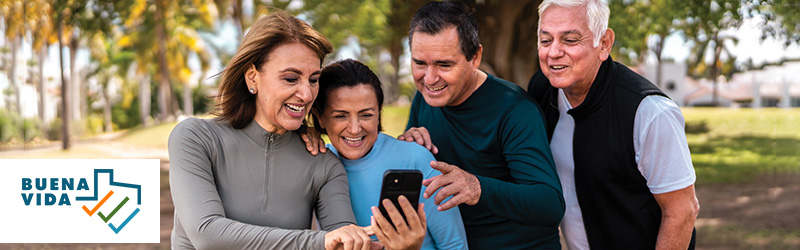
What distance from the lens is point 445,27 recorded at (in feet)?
8.13

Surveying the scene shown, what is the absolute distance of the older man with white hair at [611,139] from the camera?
2588 millimetres

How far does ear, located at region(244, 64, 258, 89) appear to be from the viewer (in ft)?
7.40

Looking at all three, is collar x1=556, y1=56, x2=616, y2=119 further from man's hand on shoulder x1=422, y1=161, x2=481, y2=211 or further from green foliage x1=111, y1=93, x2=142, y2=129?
green foliage x1=111, y1=93, x2=142, y2=129

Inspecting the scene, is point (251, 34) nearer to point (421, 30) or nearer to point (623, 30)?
point (421, 30)

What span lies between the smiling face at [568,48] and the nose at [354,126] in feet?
2.86

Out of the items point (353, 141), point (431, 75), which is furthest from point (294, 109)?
point (431, 75)

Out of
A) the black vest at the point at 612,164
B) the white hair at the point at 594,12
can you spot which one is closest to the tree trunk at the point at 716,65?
the black vest at the point at 612,164

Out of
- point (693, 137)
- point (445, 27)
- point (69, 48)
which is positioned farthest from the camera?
point (69, 48)

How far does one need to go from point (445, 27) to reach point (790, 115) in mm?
23418

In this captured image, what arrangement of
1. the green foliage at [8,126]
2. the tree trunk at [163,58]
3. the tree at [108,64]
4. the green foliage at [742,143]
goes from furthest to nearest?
the tree at [108,64]
the tree trunk at [163,58]
the green foliage at [8,126]
the green foliage at [742,143]

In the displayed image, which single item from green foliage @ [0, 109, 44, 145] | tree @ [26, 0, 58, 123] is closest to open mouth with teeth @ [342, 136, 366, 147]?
tree @ [26, 0, 58, 123]

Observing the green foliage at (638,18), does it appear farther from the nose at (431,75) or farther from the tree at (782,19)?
the nose at (431,75)

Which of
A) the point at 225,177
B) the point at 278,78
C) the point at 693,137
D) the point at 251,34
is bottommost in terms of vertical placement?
the point at 693,137

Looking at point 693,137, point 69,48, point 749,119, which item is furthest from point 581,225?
point 69,48
